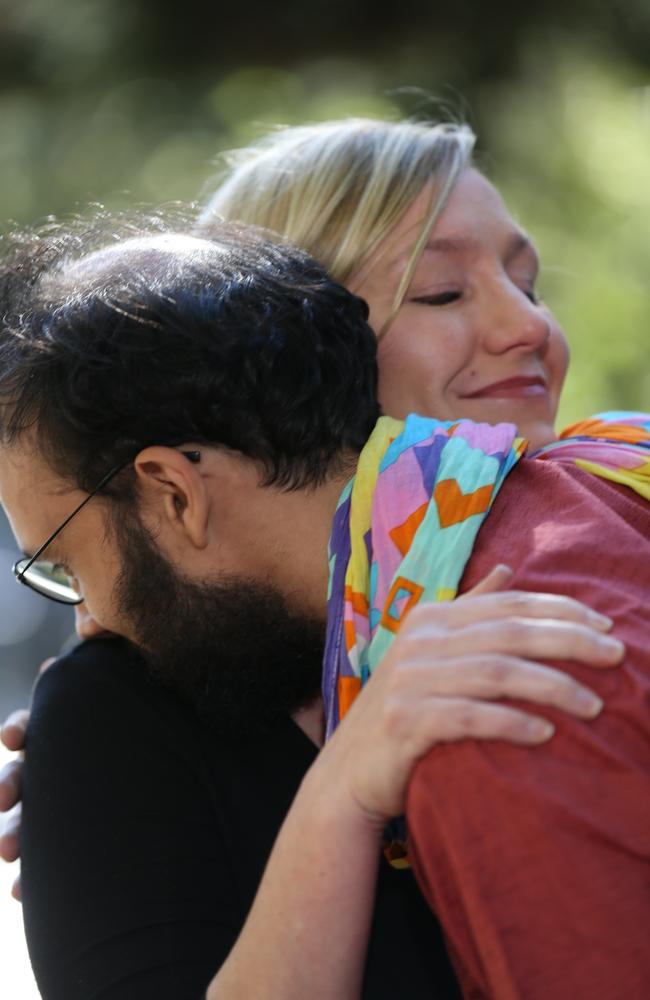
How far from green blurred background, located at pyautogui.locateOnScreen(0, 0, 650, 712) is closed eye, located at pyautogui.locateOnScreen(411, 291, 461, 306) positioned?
192cm

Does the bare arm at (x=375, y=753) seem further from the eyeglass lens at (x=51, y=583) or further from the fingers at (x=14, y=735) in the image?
the eyeglass lens at (x=51, y=583)

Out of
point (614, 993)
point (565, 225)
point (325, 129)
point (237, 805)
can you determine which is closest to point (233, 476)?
point (237, 805)

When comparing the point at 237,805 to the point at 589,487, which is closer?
the point at 589,487

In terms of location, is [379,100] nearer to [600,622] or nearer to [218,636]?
[218,636]

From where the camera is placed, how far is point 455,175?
2.44 m

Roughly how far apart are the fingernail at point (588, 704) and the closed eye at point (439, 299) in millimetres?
1217

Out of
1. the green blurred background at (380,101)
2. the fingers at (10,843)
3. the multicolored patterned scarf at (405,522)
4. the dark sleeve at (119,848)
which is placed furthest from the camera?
the green blurred background at (380,101)

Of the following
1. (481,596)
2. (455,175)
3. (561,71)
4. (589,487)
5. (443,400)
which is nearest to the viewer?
(481,596)

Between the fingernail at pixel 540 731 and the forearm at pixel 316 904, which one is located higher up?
the fingernail at pixel 540 731

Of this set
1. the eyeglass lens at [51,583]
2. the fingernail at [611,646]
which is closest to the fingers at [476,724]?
the fingernail at [611,646]

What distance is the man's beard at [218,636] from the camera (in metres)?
1.80

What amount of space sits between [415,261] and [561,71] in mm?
2194

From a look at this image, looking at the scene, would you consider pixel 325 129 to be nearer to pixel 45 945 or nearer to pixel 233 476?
pixel 233 476

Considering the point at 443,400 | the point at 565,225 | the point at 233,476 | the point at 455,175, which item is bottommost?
the point at 565,225
